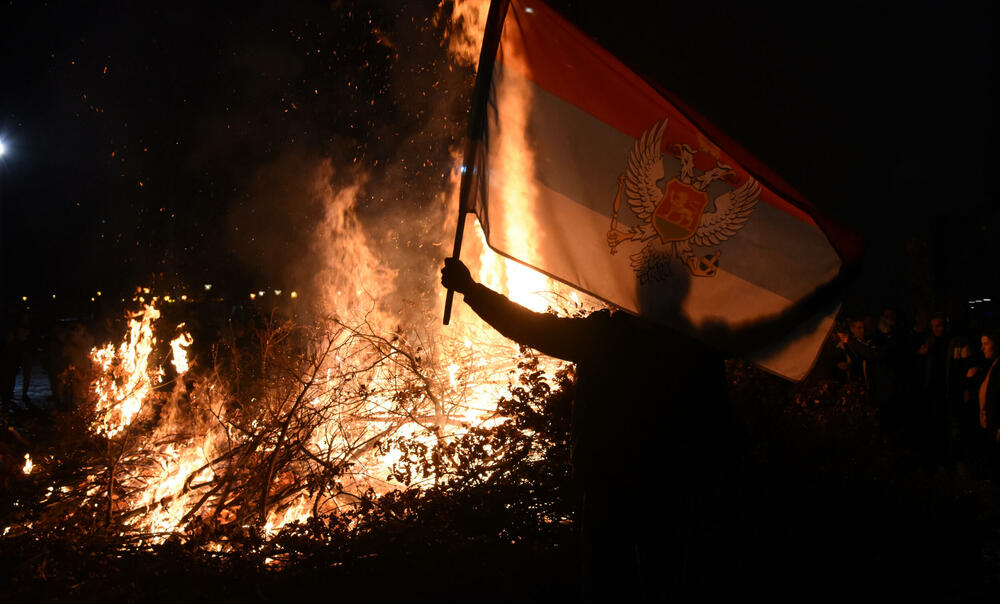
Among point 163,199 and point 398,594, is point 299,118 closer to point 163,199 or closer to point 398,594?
point 163,199

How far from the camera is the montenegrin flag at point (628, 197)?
3.27 metres

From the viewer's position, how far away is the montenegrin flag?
3.27m

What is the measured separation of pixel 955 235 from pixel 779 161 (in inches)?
128

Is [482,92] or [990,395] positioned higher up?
[482,92]

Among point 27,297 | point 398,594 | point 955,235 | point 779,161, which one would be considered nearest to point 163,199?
point 398,594

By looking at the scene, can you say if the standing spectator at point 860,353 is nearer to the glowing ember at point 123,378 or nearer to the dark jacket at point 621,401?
the dark jacket at point 621,401

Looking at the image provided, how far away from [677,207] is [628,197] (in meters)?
0.26

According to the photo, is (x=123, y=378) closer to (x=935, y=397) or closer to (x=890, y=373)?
(x=890, y=373)

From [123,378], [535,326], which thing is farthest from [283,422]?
[535,326]

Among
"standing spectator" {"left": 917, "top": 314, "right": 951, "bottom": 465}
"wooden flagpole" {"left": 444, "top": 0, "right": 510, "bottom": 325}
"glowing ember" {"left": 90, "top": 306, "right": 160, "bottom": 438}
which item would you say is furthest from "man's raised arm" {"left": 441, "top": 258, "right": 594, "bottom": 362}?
"standing spectator" {"left": 917, "top": 314, "right": 951, "bottom": 465}

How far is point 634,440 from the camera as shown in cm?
263

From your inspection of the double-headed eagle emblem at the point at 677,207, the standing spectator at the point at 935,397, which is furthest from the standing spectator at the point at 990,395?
the double-headed eagle emblem at the point at 677,207

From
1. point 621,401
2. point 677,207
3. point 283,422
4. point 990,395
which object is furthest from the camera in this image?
point 990,395

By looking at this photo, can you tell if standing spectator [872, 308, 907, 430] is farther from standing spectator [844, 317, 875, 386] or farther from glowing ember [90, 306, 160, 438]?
glowing ember [90, 306, 160, 438]
